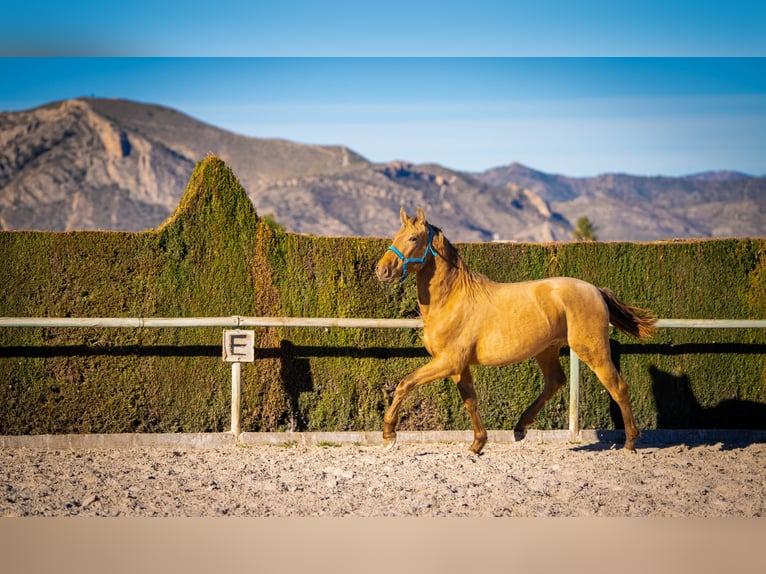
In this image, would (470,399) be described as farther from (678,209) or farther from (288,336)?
(678,209)

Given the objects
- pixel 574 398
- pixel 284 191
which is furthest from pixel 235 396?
pixel 284 191

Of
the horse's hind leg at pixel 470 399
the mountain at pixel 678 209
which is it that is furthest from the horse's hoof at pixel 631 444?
the mountain at pixel 678 209

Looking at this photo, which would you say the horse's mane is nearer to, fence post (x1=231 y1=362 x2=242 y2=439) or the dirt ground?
the dirt ground

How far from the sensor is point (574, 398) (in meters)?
8.77

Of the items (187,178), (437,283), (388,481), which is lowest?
(388,481)

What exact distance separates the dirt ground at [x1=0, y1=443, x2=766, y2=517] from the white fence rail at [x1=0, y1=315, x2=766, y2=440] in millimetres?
585

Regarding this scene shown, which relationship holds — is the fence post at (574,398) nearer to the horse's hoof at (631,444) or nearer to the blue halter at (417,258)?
the horse's hoof at (631,444)

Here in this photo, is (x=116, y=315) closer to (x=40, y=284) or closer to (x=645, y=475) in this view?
(x=40, y=284)

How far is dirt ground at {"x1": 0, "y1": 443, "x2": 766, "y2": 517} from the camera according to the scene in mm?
6027

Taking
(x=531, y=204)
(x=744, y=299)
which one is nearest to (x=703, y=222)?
(x=531, y=204)

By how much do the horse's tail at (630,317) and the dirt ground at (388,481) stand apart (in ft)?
3.89

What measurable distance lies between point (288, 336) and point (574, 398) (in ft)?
9.95

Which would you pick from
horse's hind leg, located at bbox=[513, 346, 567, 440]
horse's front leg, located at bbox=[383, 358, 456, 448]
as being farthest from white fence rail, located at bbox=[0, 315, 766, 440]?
horse's front leg, located at bbox=[383, 358, 456, 448]

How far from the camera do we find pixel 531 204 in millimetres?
150125
